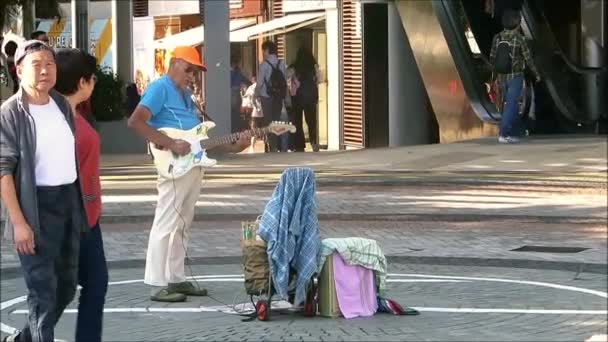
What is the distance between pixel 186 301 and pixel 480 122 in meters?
12.6

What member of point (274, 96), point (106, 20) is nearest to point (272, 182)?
point (274, 96)

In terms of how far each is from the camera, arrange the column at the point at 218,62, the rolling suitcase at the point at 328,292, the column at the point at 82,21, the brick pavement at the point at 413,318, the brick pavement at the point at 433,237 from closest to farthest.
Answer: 1. the brick pavement at the point at 413,318
2. the rolling suitcase at the point at 328,292
3. the brick pavement at the point at 433,237
4. the column at the point at 218,62
5. the column at the point at 82,21

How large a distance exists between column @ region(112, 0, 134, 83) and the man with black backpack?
3.42 m

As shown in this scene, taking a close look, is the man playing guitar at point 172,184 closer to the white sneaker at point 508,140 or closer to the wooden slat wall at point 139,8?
the white sneaker at point 508,140

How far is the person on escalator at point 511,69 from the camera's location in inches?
711

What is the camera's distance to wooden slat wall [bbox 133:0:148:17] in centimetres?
2570

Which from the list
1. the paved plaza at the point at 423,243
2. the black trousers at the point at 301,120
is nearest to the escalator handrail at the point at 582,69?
the paved plaza at the point at 423,243

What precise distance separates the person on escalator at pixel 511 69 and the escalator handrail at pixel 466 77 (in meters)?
1.58

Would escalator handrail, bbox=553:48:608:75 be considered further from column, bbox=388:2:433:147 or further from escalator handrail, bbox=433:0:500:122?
column, bbox=388:2:433:147

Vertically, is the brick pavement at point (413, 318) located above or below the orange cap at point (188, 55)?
below

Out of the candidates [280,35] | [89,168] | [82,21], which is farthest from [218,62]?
[89,168]

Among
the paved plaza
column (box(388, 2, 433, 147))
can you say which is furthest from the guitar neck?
column (box(388, 2, 433, 147))

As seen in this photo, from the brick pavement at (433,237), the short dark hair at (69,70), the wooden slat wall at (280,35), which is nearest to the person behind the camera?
the short dark hair at (69,70)

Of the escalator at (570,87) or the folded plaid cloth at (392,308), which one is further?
the escalator at (570,87)
